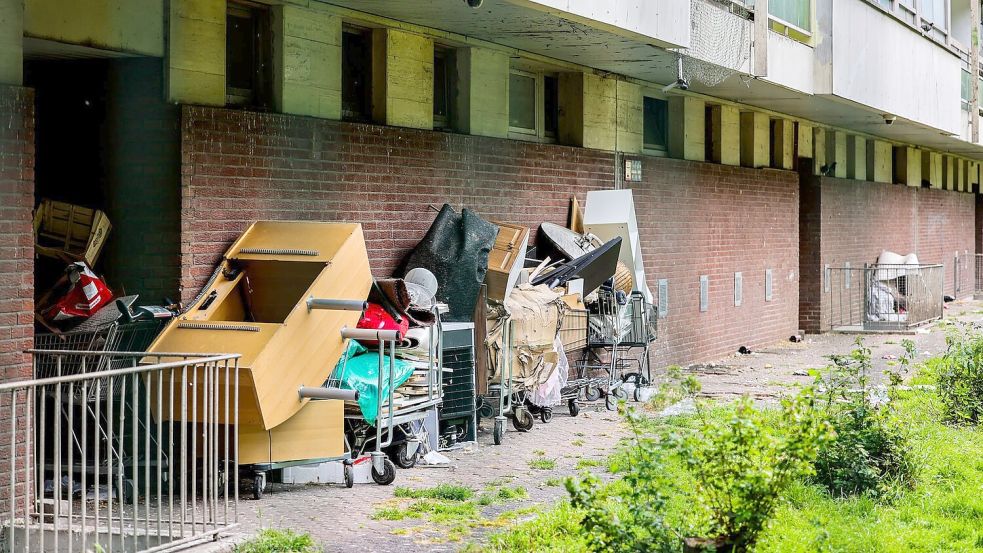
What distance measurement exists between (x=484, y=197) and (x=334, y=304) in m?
4.84

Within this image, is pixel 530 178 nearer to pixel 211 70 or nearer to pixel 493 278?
pixel 493 278

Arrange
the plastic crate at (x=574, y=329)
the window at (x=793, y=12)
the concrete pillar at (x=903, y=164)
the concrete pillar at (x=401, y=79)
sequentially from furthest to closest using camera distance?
the concrete pillar at (x=903, y=164)
the window at (x=793, y=12)
the plastic crate at (x=574, y=329)
the concrete pillar at (x=401, y=79)

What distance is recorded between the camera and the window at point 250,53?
1009 centimetres

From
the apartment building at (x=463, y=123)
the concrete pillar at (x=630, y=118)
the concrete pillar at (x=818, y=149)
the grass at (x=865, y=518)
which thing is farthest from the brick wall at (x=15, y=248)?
the concrete pillar at (x=818, y=149)

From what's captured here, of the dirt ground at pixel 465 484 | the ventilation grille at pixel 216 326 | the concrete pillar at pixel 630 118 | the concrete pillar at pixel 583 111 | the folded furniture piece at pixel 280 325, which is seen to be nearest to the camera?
the dirt ground at pixel 465 484

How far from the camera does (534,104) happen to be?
47.8 ft

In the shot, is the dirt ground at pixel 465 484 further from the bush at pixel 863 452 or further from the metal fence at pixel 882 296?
the metal fence at pixel 882 296

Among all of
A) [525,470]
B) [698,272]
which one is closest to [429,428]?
[525,470]

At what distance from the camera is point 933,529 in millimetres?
7715

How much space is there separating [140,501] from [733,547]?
4314 mm

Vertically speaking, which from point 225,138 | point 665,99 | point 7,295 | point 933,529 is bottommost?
point 933,529

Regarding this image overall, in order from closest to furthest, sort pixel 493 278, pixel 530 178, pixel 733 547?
pixel 733 547, pixel 493 278, pixel 530 178

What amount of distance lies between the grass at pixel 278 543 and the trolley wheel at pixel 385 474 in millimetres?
1800

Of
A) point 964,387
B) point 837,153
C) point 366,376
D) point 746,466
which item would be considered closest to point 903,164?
point 837,153
